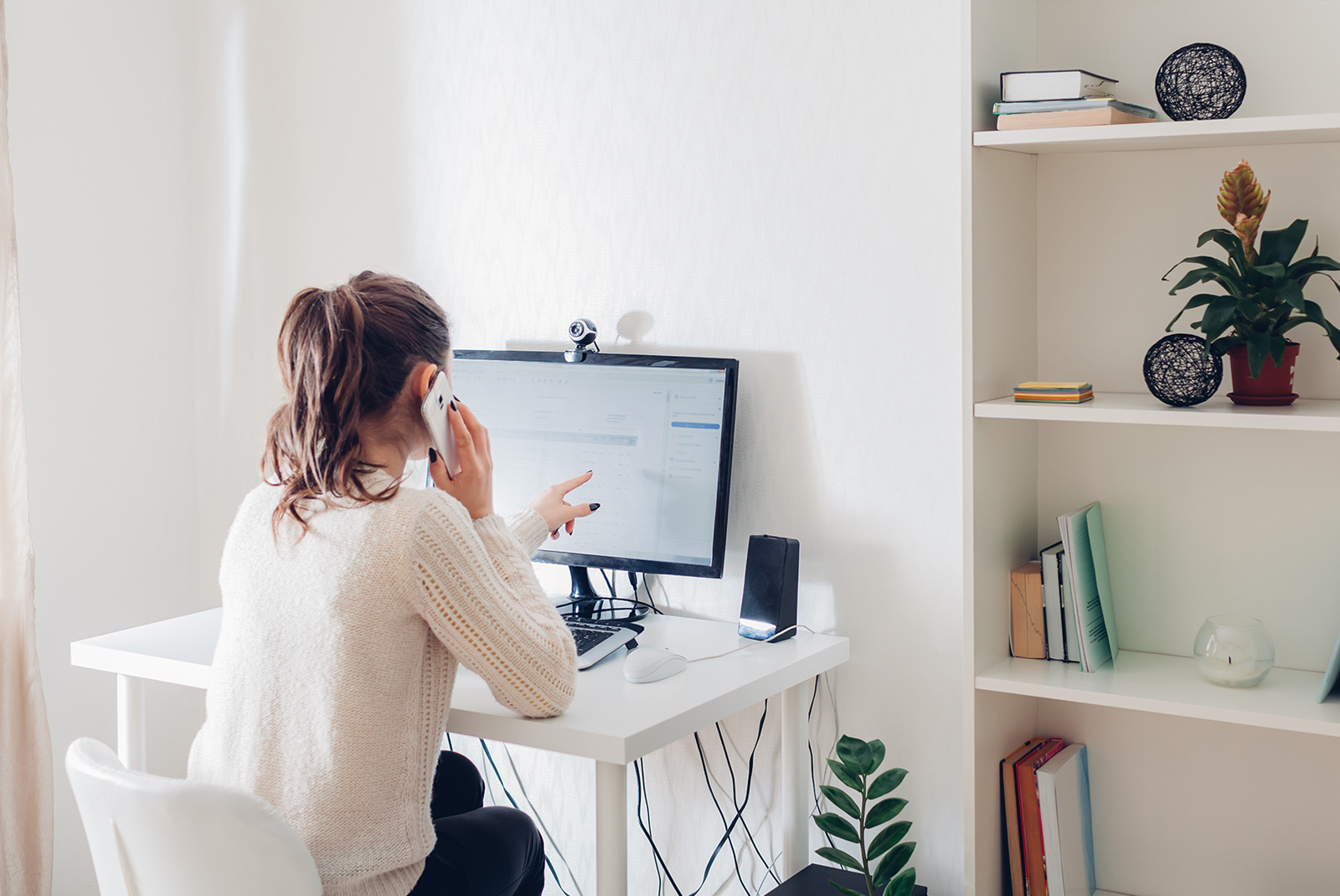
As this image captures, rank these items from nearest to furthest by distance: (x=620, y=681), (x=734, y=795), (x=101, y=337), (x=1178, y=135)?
(x=1178, y=135), (x=620, y=681), (x=734, y=795), (x=101, y=337)

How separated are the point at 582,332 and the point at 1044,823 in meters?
1.09

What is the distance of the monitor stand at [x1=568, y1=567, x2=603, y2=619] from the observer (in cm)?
204

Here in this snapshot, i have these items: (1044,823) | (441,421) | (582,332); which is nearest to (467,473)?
(441,421)

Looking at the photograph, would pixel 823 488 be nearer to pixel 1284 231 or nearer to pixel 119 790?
pixel 1284 231

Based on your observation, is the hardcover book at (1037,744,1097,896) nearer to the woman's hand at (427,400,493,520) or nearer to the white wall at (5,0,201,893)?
the woman's hand at (427,400,493,520)

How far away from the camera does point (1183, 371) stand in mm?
1506

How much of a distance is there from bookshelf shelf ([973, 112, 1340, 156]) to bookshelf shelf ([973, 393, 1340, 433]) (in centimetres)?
34

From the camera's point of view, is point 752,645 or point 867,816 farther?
point 752,645

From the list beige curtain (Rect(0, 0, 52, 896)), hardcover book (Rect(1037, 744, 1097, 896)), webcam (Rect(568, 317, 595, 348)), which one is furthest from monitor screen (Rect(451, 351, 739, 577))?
beige curtain (Rect(0, 0, 52, 896))

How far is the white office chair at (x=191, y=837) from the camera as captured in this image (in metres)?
1.20

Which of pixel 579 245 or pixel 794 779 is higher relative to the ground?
pixel 579 245

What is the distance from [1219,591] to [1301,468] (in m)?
0.21

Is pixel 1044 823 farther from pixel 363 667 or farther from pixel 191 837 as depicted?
pixel 191 837

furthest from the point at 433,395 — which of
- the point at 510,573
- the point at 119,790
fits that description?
the point at 119,790
